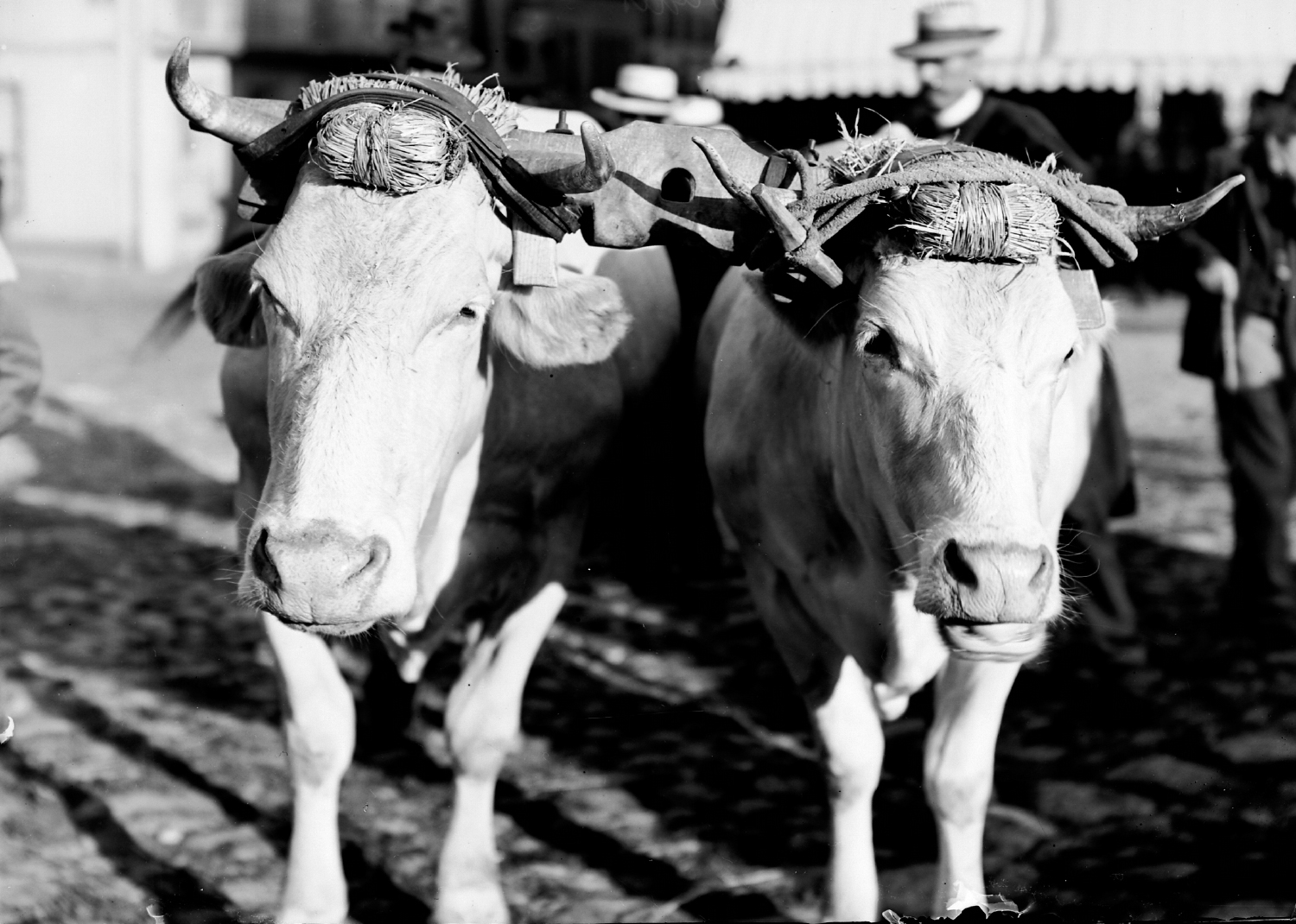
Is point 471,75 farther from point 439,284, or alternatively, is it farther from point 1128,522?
point 439,284

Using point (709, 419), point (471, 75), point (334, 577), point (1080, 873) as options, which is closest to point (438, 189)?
point (334, 577)

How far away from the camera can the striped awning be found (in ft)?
39.2

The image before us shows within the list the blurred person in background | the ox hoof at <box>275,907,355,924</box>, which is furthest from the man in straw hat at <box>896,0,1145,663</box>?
the ox hoof at <box>275,907,355,924</box>

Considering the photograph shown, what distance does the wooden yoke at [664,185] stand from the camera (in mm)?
3432

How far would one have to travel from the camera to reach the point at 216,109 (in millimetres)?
3273

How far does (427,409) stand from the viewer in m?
3.08

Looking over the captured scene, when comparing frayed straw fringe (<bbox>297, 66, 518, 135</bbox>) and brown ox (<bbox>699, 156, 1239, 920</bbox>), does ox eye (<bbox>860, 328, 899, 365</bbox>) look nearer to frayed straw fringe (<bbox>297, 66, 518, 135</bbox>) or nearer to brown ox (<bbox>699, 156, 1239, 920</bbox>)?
brown ox (<bbox>699, 156, 1239, 920</bbox>)

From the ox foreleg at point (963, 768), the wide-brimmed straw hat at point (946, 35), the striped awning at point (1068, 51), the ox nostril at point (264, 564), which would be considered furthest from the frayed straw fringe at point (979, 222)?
the striped awning at point (1068, 51)

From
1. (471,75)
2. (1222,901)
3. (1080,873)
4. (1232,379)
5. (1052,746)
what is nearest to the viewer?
(1222,901)

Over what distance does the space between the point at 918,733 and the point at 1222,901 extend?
5.43 feet

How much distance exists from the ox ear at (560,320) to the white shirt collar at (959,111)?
2.60 meters

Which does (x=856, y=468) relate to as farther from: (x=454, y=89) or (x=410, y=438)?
(x=454, y=89)

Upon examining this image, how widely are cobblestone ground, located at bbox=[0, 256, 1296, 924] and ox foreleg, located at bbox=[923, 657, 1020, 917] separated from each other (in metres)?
0.30

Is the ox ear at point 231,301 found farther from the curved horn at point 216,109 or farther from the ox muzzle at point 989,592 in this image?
the ox muzzle at point 989,592
